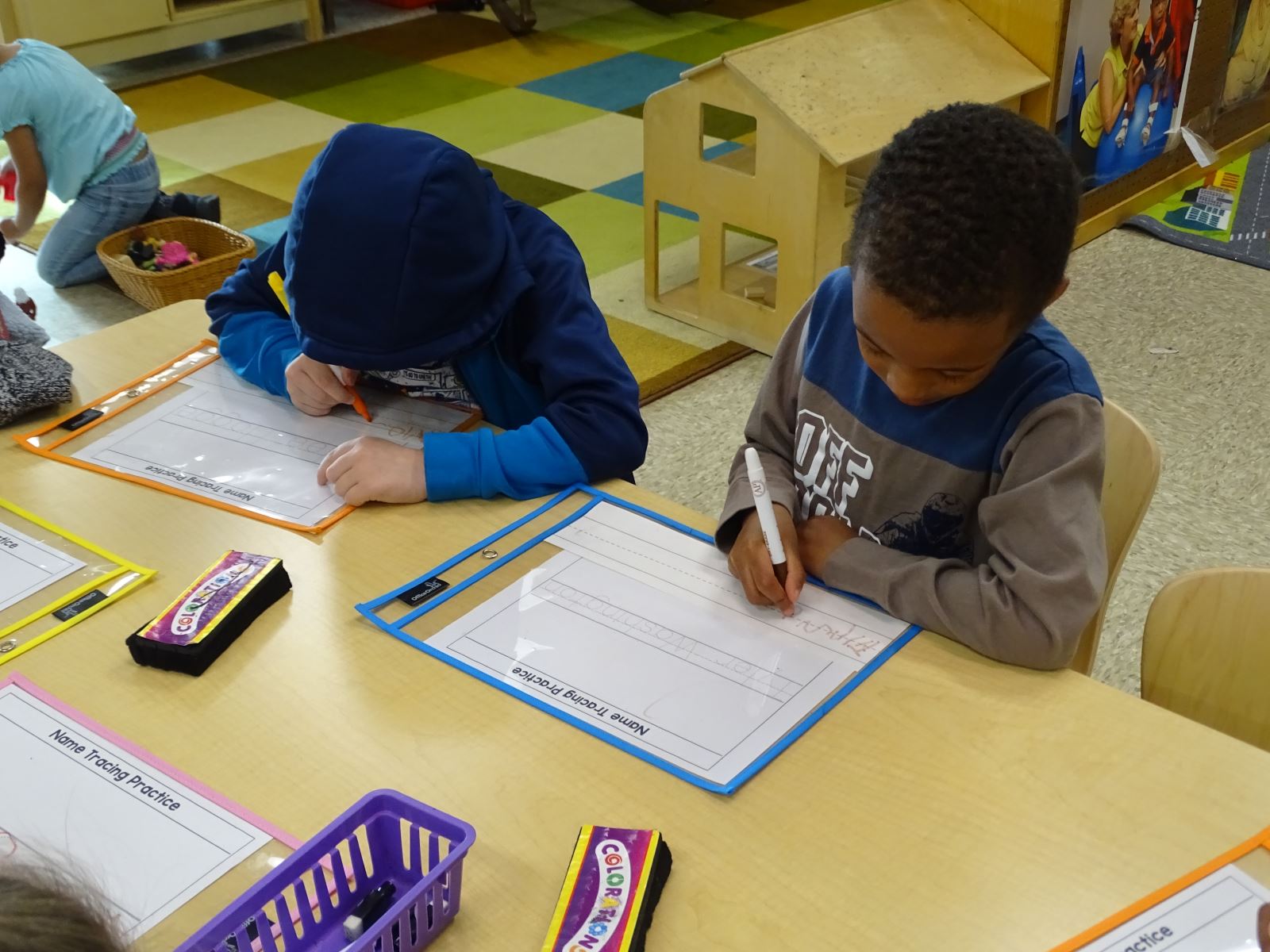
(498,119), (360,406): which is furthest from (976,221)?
(498,119)

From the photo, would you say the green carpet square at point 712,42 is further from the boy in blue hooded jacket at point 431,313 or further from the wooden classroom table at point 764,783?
the wooden classroom table at point 764,783

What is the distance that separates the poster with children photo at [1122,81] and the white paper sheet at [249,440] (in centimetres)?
224

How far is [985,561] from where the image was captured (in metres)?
1.05

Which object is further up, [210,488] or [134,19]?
[210,488]

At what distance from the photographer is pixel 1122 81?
10.3 feet

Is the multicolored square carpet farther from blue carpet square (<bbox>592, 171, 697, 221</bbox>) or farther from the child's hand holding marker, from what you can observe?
the child's hand holding marker

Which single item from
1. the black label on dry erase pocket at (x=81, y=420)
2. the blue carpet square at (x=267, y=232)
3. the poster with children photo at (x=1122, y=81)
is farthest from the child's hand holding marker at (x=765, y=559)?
the blue carpet square at (x=267, y=232)

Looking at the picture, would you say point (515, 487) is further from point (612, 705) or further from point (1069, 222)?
point (1069, 222)

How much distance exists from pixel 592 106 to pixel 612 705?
356 cm

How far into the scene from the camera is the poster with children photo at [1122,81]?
299 centimetres

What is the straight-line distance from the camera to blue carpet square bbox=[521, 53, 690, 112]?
13.8 feet

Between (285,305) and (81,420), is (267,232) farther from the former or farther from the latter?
(81,420)

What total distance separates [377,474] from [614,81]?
3.58 metres

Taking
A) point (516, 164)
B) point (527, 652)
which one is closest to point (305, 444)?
point (527, 652)
